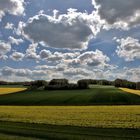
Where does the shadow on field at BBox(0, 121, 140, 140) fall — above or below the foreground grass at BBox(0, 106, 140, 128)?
below

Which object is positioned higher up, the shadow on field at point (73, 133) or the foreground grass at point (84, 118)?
the foreground grass at point (84, 118)

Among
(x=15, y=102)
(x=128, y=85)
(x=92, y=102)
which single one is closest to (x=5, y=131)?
(x=92, y=102)

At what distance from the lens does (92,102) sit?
70.6 metres

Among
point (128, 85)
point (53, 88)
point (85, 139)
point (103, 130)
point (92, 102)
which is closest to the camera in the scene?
point (85, 139)

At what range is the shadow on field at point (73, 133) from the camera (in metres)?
22.5

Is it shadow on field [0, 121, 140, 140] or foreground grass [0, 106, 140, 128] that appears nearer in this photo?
shadow on field [0, 121, 140, 140]

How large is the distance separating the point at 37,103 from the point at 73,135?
50.0 meters

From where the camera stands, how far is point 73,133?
24453 millimetres

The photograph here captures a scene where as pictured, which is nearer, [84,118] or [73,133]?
[73,133]

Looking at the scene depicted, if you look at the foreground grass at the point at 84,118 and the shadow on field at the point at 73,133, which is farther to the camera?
the foreground grass at the point at 84,118

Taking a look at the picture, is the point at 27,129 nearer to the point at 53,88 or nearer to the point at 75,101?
the point at 75,101

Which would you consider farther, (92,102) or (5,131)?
(92,102)

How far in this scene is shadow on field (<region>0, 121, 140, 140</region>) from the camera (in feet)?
74.0

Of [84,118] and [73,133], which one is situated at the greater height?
[84,118]
